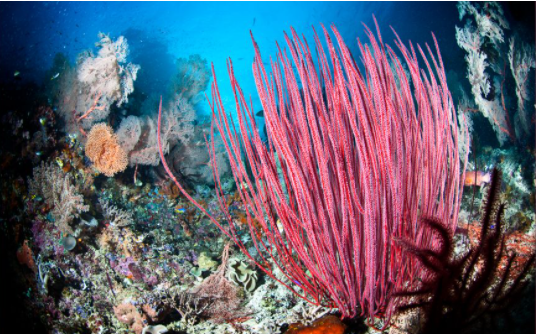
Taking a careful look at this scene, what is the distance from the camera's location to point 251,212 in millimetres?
5215

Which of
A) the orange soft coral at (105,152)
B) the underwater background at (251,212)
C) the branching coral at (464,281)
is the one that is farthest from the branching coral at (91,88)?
the branching coral at (464,281)

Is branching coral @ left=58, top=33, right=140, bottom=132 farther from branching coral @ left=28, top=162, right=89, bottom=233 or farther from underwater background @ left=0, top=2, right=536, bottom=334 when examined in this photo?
branching coral @ left=28, top=162, right=89, bottom=233

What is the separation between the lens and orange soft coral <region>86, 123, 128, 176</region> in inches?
194

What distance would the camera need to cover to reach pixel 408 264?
5.12ft

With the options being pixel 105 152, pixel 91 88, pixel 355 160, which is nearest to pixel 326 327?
pixel 355 160

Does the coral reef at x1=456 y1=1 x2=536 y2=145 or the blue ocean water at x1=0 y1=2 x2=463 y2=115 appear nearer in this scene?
the coral reef at x1=456 y1=1 x2=536 y2=145

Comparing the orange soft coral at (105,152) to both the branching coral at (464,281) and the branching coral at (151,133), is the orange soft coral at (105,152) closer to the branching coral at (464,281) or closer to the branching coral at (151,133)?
the branching coral at (151,133)

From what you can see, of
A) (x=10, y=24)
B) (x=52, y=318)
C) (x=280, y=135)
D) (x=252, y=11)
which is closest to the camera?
(x=280, y=135)

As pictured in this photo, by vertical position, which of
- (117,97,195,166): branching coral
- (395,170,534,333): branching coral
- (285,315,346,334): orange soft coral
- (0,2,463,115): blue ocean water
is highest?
(0,2,463,115): blue ocean water

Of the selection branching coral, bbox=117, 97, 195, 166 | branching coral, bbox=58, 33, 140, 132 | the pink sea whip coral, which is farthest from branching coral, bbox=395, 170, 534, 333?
branching coral, bbox=58, 33, 140, 132

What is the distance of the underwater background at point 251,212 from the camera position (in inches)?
54.4

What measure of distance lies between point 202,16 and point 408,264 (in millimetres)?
37149

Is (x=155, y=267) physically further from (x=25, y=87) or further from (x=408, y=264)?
(x=25, y=87)

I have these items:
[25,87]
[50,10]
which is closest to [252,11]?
[50,10]
